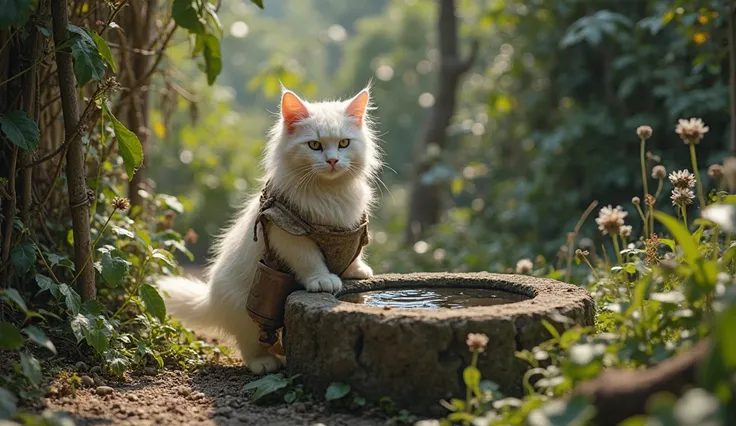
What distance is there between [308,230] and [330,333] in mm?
529

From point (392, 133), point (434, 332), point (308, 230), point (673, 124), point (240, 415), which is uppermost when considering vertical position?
point (392, 133)

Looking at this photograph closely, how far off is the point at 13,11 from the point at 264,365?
169 cm

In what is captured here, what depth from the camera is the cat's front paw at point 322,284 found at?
9.99 ft

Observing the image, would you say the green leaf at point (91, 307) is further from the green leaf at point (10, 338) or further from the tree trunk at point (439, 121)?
the tree trunk at point (439, 121)

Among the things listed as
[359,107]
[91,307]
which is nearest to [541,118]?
[359,107]

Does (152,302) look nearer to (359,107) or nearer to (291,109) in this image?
(291,109)

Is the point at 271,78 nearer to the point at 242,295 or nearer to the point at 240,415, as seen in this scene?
the point at 242,295

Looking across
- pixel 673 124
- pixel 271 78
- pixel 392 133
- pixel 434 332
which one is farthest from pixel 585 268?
pixel 392 133

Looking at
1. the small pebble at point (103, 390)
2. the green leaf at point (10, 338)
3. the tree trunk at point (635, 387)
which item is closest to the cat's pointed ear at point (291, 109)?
the small pebble at point (103, 390)

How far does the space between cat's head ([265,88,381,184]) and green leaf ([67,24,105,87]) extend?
754mm

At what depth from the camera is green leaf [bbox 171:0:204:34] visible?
289cm

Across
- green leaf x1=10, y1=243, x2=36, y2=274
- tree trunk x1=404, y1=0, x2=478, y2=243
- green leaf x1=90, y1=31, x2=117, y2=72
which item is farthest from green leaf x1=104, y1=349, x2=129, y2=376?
tree trunk x1=404, y1=0, x2=478, y2=243

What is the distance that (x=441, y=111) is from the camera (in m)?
8.12

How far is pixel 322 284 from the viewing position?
10.0 ft
